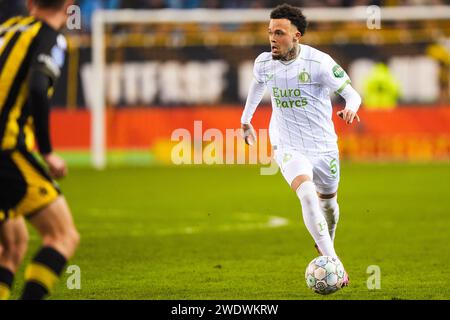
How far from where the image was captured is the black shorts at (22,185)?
579 cm

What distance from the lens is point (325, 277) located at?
25.1 ft

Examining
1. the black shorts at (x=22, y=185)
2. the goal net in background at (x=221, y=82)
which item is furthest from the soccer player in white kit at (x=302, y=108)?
the goal net in background at (x=221, y=82)

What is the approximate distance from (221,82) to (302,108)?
16.5 meters

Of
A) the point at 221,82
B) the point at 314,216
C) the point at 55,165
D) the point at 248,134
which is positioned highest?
the point at 55,165

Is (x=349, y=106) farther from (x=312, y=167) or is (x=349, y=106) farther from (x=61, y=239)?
(x=61, y=239)

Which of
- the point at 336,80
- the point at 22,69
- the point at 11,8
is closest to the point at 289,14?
the point at 336,80

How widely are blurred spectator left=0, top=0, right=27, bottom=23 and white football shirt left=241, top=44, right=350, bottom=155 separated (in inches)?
724

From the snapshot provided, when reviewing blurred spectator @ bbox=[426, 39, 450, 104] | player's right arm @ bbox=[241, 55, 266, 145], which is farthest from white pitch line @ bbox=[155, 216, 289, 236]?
blurred spectator @ bbox=[426, 39, 450, 104]

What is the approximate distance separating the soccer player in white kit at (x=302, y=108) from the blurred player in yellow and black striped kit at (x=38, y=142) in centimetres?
238

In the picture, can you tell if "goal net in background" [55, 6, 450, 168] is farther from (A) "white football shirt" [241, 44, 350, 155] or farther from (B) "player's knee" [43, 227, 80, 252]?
(B) "player's knee" [43, 227, 80, 252]

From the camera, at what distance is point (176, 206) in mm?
A: 15609

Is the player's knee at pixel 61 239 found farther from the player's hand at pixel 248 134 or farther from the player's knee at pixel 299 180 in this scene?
the player's hand at pixel 248 134
